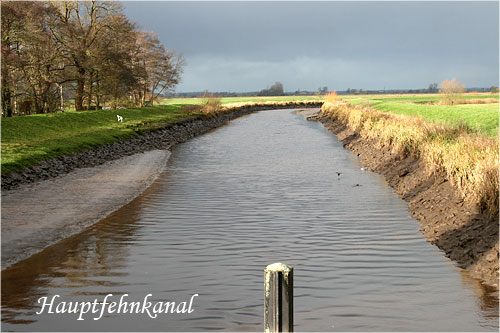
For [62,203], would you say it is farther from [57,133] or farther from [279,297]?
[57,133]

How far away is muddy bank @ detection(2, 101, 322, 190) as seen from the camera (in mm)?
20880

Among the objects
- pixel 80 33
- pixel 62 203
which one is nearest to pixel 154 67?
pixel 80 33

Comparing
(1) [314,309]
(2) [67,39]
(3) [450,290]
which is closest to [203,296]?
(1) [314,309]

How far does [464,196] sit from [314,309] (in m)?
6.67

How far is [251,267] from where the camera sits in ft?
35.6

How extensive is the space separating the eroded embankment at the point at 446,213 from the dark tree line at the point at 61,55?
2916 centimetres

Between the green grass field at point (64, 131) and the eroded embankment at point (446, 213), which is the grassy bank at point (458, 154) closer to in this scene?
the eroded embankment at point (446, 213)

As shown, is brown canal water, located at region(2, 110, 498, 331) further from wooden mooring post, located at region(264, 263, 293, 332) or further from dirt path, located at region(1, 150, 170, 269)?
wooden mooring post, located at region(264, 263, 293, 332)

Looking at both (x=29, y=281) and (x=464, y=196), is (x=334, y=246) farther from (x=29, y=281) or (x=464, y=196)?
(x=29, y=281)

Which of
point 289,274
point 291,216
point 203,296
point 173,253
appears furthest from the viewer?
point 291,216

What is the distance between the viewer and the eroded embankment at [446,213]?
10784mm

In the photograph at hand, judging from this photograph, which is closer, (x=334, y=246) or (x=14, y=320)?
(x=14, y=320)

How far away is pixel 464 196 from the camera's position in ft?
44.9

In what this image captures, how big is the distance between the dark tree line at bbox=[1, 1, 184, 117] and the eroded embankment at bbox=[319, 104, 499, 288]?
29158mm
